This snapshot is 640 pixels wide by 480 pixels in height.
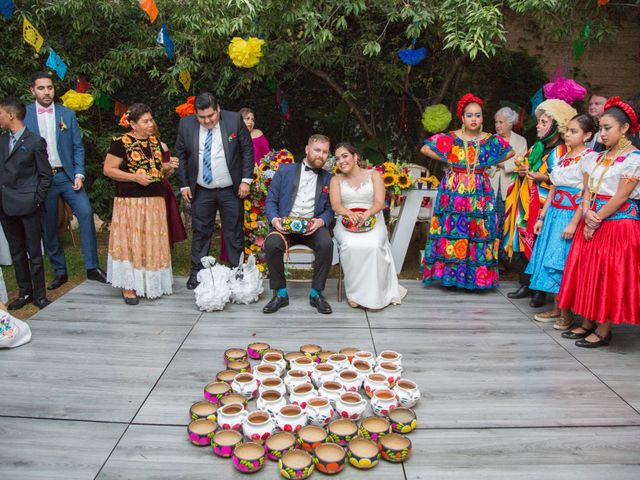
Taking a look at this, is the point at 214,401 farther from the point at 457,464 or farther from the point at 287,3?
the point at 287,3

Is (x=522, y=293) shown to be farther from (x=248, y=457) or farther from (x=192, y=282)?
(x=248, y=457)

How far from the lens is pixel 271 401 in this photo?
282 cm

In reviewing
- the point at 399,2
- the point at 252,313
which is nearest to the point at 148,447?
the point at 252,313

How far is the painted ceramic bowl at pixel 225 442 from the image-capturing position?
100 inches

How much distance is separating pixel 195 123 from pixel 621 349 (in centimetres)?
359

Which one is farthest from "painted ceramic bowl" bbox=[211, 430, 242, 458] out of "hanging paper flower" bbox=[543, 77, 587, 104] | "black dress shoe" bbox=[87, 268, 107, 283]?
"hanging paper flower" bbox=[543, 77, 587, 104]

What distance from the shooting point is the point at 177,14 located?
553 cm

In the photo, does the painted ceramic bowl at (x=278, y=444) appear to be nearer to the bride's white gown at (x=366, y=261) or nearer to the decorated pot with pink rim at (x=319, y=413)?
the decorated pot with pink rim at (x=319, y=413)

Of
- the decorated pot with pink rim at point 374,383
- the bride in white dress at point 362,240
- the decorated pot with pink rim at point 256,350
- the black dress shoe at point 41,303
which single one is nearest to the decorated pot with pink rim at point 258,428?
the decorated pot with pink rim at point 374,383

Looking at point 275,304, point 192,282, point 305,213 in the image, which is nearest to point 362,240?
point 305,213

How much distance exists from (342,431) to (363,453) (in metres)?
0.18

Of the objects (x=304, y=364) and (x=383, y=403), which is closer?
(x=383, y=403)

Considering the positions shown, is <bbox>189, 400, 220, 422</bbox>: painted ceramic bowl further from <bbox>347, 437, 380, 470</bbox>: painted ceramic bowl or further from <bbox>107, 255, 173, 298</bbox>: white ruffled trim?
<bbox>107, 255, 173, 298</bbox>: white ruffled trim

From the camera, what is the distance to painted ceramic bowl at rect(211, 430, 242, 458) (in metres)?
2.55
